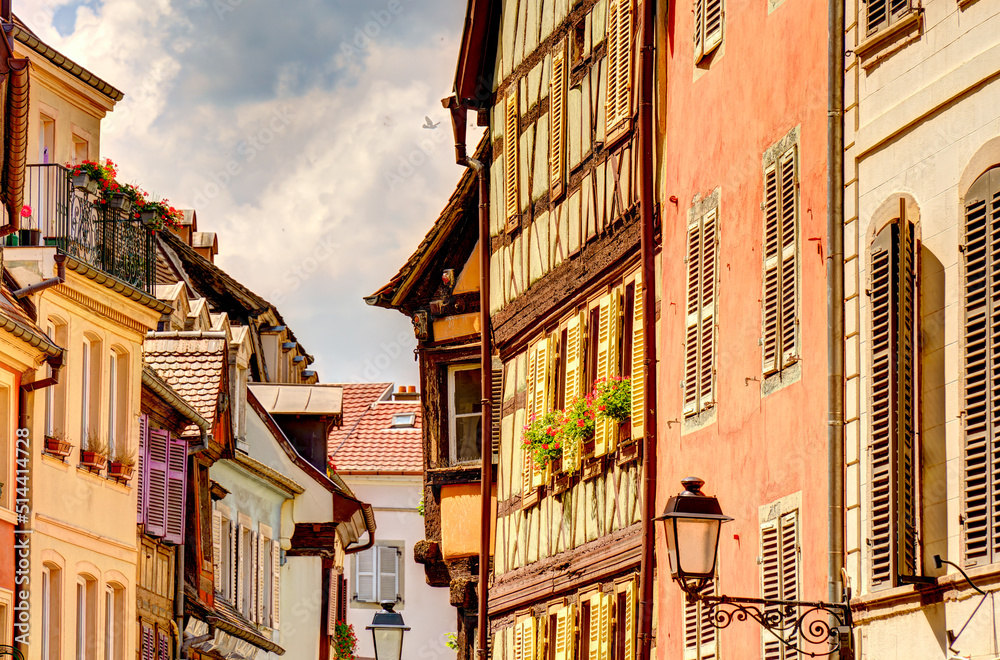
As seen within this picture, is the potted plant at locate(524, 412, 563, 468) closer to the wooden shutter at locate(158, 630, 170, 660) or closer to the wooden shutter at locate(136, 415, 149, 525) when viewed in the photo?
the wooden shutter at locate(136, 415, 149, 525)

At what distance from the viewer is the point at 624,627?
1539cm

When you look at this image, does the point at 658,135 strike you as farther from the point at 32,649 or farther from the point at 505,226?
the point at 32,649

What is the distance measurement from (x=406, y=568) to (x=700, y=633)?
106ft

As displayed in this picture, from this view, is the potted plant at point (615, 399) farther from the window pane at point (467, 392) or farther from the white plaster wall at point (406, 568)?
the white plaster wall at point (406, 568)

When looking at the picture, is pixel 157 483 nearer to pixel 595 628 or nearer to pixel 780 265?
pixel 595 628

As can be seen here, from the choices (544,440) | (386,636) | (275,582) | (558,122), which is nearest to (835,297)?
(544,440)

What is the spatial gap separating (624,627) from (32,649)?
6.22m

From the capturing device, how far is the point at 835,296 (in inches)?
428

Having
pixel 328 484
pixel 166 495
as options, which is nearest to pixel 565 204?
pixel 166 495

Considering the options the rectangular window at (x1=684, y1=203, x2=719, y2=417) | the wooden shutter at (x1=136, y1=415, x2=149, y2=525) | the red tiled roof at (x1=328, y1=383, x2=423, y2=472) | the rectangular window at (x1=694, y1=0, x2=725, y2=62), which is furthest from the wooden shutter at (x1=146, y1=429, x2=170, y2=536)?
the red tiled roof at (x1=328, y1=383, x2=423, y2=472)

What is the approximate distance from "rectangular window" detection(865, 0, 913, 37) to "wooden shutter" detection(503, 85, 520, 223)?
866 centimetres

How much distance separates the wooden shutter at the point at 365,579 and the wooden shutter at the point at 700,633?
31.9 m

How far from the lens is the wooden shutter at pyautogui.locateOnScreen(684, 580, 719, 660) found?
42.8ft

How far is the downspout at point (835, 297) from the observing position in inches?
417
